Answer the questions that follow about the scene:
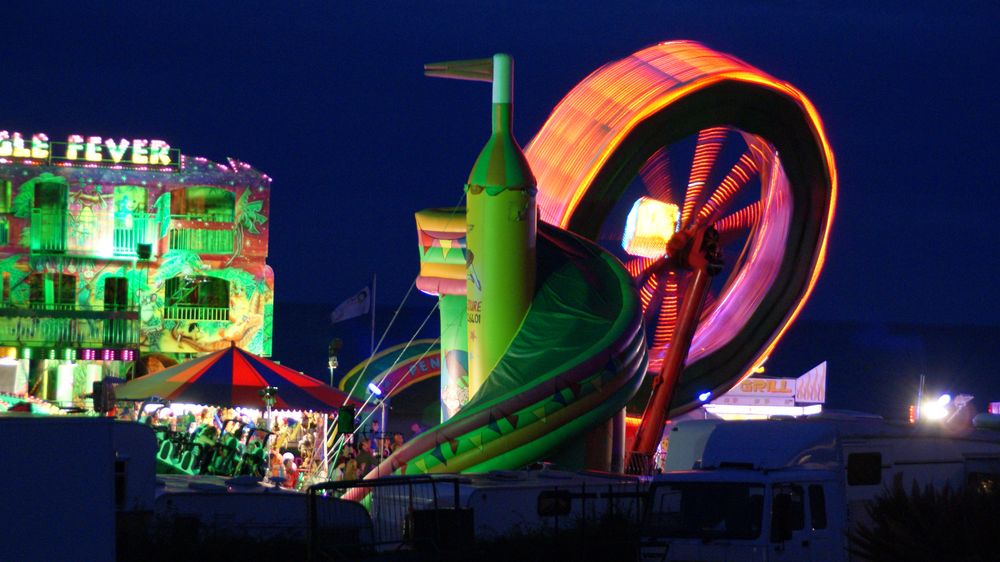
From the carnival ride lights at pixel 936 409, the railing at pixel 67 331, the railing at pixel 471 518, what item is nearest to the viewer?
the railing at pixel 471 518

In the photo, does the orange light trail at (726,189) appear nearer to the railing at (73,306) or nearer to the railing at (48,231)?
the railing at (73,306)

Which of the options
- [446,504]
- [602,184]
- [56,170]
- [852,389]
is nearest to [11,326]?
[56,170]

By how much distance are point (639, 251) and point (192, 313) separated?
Answer: 47.2 feet

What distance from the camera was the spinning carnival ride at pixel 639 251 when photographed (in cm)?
2334

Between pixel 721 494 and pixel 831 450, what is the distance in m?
1.63

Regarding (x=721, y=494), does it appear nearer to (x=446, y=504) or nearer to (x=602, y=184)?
(x=446, y=504)

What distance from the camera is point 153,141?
127ft

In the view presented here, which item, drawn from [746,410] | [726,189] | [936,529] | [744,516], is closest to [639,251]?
[726,189]

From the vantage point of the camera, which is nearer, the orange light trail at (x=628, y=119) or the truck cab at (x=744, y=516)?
the truck cab at (x=744, y=516)

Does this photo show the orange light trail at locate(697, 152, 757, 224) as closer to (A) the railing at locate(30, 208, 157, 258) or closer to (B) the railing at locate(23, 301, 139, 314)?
(A) the railing at locate(30, 208, 157, 258)

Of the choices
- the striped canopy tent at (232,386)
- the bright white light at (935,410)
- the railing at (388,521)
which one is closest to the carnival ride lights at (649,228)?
the striped canopy tent at (232,386)

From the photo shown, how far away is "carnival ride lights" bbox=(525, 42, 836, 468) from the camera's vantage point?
28.5 m

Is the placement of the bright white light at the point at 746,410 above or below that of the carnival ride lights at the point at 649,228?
below

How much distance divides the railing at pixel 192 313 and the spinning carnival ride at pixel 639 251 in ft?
38.3
